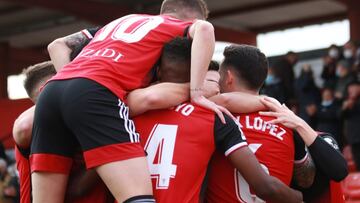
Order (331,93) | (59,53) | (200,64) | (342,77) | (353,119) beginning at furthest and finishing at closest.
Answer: (342,77), (331,93), (353,119), (59,53), (200,64)

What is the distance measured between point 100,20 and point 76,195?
16.8 metres

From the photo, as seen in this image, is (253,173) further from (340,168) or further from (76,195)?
(76,195)

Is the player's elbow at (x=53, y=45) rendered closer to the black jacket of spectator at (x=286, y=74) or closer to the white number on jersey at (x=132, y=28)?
the white number on jersey at (x=132, y=28)

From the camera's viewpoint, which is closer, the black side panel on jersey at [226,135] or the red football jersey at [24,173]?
the black side panel on jersey at [226,135]

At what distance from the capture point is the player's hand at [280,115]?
11.8 ft

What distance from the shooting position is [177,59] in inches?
137

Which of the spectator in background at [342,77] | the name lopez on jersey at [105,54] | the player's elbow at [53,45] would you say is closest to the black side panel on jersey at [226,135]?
the name lopez on jersey at [105,54]

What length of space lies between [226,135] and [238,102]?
31 centimetres

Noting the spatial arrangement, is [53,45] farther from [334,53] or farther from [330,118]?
[334,53]

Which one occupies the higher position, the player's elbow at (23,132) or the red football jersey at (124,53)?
the red football jersey at (124,53)

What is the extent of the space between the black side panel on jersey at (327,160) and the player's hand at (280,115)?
0.13 m

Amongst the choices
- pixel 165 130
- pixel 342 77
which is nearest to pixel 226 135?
pixel 165 130

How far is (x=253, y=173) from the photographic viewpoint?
3322mm

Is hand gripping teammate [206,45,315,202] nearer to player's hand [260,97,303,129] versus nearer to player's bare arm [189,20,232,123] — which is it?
player's hand [260,97,303,129]
